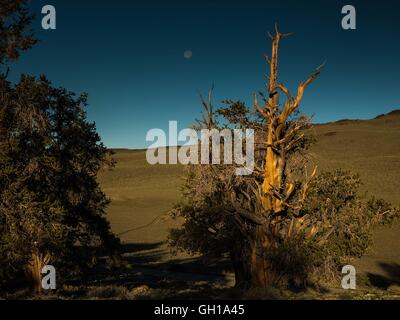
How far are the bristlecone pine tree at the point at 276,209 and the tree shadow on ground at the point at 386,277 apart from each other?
20.4ft

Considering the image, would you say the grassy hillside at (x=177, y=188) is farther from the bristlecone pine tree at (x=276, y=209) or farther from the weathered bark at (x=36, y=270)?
the weathered bark at (x=36, y=270)

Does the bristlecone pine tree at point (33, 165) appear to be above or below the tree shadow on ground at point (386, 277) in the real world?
above

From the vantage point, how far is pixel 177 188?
6456cm

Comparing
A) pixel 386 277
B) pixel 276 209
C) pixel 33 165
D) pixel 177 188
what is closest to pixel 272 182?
pixel 276 209

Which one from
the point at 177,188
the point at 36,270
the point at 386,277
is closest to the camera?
the point at 36,270

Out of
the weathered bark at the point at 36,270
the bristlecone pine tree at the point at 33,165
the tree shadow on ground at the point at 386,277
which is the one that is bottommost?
the tree shadow on ground at the point at 386,277

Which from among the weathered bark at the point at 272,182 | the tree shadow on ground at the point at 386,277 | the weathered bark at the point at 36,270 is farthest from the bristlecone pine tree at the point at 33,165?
the tree shadow on ground at the point at 386,277

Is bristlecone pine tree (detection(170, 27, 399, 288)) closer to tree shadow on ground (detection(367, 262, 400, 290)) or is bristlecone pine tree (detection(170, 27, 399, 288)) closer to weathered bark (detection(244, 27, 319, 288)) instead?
weathered bark (detection(244, 27, 319, 288))

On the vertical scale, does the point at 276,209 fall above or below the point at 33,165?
below

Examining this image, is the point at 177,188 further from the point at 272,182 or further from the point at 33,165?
the point at 33,165

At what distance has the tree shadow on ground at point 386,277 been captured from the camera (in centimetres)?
1842

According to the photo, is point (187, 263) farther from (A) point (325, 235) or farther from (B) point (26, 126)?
(B) point (26, 126)

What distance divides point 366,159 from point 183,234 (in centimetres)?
6139

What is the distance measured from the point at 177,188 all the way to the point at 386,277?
46457 millimetres
